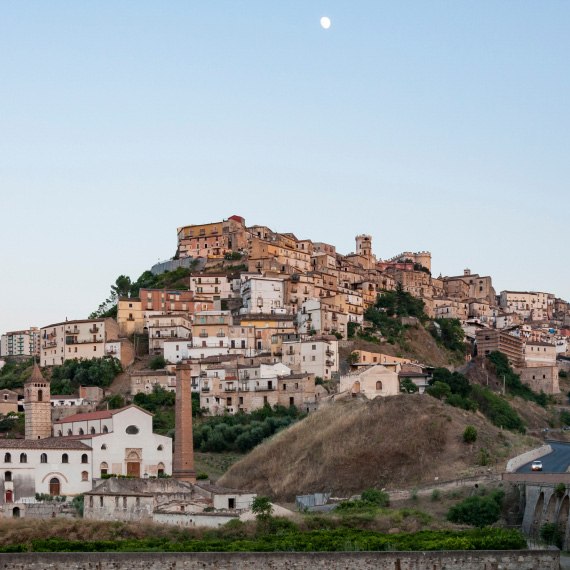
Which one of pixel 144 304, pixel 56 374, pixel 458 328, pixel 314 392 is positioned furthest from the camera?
pixel 458 328

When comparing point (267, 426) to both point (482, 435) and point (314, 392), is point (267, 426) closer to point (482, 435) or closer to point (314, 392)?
point (314, 392)

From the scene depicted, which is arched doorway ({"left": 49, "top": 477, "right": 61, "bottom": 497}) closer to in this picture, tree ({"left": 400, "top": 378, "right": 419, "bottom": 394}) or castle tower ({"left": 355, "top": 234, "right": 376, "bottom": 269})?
tree ({"left": 400, "top": 378, "right": 419, "bottom": 394})

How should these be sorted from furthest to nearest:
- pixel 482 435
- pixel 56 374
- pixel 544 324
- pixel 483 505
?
pixel 544 324
pixel 56 374
pixel 482 435
pixel 483 505

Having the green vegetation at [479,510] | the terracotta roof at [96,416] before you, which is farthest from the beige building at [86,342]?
the green vegetation at [479,510]

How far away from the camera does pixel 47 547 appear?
4644 centimetres

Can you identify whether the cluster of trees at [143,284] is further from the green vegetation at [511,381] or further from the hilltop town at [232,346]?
the green vegetation at [511,381]

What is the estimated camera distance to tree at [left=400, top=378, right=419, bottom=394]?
82.1 m

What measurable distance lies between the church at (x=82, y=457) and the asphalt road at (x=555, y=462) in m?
20.3

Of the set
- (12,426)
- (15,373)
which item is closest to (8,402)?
(12,426)

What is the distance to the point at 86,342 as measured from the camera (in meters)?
93.5

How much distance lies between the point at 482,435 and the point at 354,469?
6676 millimetres

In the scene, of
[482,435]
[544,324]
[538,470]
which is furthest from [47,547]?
[544,324]

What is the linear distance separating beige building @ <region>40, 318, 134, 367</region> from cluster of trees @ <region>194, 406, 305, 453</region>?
1528 cm

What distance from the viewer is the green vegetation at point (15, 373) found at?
93.6m
